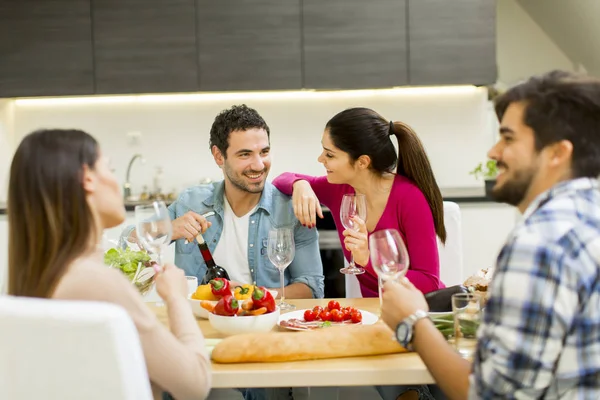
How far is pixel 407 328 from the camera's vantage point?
1.59 m

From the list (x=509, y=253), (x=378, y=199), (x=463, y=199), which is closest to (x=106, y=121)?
(x=463, y=199)

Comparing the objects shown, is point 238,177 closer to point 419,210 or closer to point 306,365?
point 419,210

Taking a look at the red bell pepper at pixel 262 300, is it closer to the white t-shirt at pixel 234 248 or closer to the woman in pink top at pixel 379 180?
the woman in pink top at pixel 379 180

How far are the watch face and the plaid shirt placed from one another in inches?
10.9

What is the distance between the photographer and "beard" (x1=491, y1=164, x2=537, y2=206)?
142cm

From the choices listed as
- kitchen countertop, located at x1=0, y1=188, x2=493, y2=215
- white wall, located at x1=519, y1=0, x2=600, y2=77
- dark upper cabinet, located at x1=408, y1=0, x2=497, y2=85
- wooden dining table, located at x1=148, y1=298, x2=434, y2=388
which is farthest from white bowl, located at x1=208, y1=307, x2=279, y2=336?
white wall, located at x1=519, y1=0, x2=600, y2=77

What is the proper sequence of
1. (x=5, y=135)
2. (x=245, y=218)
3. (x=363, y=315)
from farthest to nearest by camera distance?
(x=5, y=135) < (x=245, y=218) < (x=363, y=315)

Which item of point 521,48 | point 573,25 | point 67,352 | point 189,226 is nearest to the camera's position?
point 67,352

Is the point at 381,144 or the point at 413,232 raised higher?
the point at 381,144

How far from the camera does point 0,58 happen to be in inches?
193

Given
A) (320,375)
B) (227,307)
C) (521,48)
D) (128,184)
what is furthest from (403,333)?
(521,48)

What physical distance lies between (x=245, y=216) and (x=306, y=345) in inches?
46.0

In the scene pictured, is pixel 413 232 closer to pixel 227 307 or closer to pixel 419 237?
pixel 419 237

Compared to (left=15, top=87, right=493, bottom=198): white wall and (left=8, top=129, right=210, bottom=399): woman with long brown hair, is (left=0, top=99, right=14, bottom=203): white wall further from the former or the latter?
(left=8, top=129, right=210, bottom=399): woman with long brown hair
